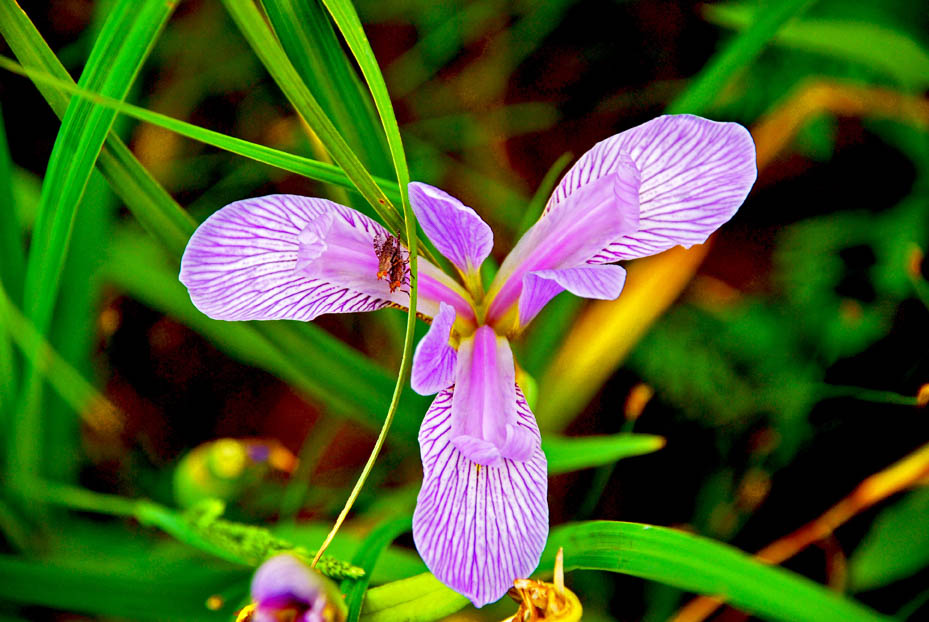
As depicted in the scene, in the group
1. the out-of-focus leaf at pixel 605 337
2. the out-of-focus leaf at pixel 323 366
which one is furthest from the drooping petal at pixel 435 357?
the out-of-focus leaf at pixel 605 337


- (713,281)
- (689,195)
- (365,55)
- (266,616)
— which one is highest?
(713,281)

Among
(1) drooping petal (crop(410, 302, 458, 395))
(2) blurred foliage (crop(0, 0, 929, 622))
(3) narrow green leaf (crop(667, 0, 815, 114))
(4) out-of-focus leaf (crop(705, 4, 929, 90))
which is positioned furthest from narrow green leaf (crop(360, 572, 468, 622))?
(4) out-of-focus leaf (crop(705, 4, 929, 90))

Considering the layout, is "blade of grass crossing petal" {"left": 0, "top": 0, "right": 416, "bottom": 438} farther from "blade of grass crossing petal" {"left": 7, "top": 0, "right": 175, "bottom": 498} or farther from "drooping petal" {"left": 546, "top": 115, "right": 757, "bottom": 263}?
"drooping petal" {"left": 546, "top": 115, "right": 757, "bottom": 263}

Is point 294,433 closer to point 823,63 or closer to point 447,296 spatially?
point 447,296

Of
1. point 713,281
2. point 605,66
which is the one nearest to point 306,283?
point 713,281

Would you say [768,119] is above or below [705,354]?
above

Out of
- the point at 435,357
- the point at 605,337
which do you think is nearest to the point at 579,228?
the point at 435,357

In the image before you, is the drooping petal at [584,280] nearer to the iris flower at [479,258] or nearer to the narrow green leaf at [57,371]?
the iris flower at [479,258]
